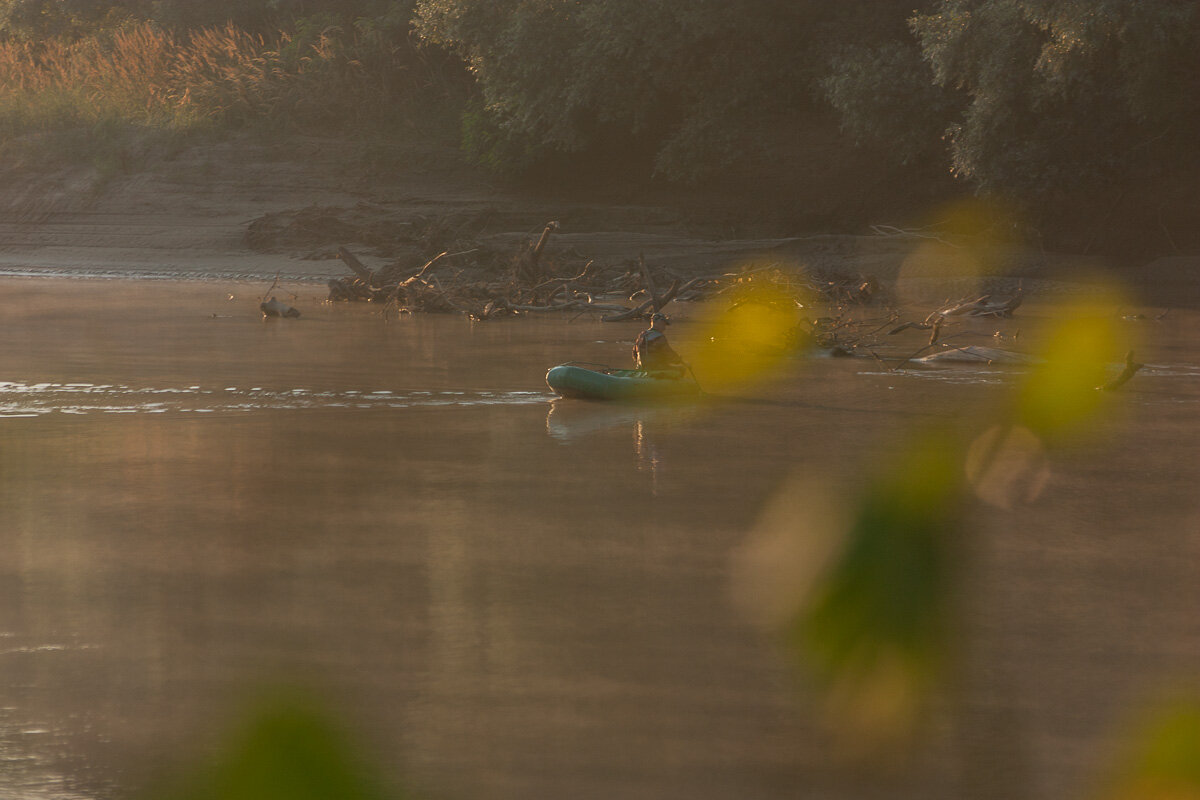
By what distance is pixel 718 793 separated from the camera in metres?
4.82

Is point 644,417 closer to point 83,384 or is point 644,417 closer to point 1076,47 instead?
point 83,384

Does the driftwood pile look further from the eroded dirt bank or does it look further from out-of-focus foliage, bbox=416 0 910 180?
out-of-focus foliage, bbox=416 0 910 180

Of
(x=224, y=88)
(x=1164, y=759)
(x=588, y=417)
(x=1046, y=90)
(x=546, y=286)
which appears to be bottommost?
(x=1164, y=759)

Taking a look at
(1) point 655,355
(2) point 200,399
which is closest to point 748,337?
(1) point 655,355

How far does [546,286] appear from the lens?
2353 centimetres

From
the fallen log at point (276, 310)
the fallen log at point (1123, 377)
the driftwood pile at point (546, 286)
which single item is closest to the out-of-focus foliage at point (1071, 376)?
the fallen log at point (1123, 377)

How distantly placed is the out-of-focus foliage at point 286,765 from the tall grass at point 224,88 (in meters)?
31.2

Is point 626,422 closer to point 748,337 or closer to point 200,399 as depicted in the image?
point 200,399

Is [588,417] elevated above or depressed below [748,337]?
below

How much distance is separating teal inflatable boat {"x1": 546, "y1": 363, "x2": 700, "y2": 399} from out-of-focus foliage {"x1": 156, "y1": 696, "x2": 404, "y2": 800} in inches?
285

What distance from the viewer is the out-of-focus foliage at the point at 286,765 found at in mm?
4891

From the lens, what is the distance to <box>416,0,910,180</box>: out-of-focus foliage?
92.6 ft

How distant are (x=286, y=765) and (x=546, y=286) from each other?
18.7 meters

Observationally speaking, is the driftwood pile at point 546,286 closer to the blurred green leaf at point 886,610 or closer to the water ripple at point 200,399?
the water ripple at point 200,399
